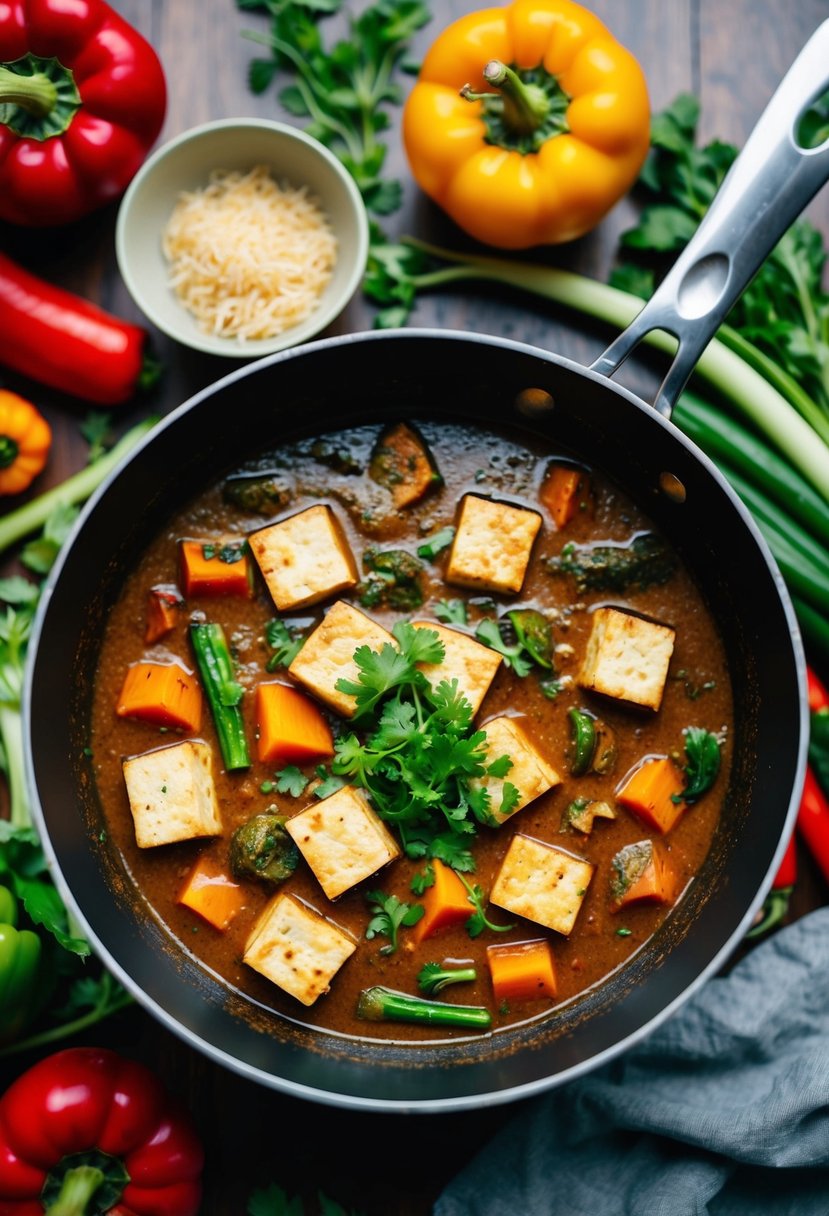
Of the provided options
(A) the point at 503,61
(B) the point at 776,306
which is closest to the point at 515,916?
(B) the point at 776,306

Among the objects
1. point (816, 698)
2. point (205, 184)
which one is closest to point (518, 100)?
point (205, 184)

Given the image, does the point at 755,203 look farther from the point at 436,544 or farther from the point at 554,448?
the point at 436,544

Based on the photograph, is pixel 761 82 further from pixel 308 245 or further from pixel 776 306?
pixel 308 245

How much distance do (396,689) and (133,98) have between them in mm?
1851

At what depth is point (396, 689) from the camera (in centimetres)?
301

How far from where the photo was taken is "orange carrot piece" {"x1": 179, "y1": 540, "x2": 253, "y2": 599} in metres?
3.13

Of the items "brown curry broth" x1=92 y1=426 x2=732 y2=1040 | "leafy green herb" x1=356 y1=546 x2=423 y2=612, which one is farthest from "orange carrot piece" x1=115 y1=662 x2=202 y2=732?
"leafy green herb" x1=356 y1=546 x2=423 y2=612

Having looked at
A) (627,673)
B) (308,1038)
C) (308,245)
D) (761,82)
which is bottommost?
(308,1038)

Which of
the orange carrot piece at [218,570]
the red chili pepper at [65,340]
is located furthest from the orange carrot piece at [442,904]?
the red chili pepper at [65,340]

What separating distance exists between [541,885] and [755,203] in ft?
6.04

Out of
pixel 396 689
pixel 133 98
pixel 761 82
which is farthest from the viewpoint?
pixel 761 82

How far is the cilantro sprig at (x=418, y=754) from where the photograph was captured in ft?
9.50

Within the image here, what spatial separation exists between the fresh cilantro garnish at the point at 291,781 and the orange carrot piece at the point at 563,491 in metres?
1.01

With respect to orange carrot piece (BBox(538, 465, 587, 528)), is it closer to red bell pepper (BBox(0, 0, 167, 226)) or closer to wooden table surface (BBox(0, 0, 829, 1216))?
wooden table surface (BBox(0, 0, 829, 1216))
